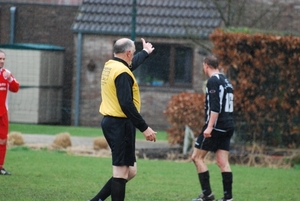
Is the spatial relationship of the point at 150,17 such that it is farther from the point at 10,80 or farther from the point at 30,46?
Answer: the point at 10,80

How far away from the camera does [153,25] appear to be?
90.9ft

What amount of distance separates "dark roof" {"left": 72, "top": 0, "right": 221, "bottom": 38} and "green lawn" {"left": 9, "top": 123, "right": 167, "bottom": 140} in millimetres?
3208

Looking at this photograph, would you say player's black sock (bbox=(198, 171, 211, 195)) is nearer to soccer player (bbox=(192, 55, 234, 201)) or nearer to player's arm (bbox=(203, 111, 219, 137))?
soccer player (bbox=(192, 55, 234, 201))

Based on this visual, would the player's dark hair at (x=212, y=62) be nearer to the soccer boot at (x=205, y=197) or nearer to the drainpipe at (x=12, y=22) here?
the soccer boot at (x=205, y=197)

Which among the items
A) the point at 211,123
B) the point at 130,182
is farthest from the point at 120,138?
the point at 130,182

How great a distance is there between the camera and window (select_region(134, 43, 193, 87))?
91.5ft

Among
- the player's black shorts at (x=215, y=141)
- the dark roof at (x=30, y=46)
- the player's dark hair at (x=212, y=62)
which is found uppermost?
the dark roof at (x=30, y=46)

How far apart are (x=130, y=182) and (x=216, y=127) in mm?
2656

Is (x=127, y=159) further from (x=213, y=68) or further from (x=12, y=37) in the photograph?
(x=12, y=37)

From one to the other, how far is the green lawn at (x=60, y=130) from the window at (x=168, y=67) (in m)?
2.09

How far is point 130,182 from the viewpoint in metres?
14.0

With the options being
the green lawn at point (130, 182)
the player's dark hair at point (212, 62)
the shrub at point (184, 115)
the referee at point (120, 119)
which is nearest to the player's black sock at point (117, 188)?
the referee at point (120, 119)

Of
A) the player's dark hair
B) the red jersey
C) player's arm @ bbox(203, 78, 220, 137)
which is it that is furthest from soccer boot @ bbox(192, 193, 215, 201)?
the red jersey

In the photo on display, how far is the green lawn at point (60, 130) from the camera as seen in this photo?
2469 centimetres
